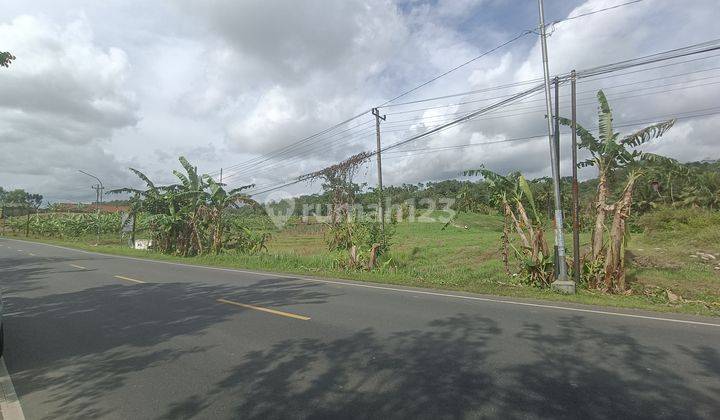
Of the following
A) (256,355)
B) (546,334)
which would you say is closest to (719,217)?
(546,334)

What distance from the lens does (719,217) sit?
73.8 ft

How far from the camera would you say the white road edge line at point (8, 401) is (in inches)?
175

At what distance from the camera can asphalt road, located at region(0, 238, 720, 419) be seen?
172 inches

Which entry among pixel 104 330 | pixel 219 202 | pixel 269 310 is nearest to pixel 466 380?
pixel 269 310

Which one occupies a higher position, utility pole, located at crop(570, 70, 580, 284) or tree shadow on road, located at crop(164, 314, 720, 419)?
utility pole, located at crop(570, 70, 580, 284)

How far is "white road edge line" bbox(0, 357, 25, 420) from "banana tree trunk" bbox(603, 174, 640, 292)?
41.4 feet

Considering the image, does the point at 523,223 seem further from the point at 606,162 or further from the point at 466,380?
the point at 466,380

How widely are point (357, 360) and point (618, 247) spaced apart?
385 inches

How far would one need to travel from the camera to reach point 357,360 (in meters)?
5.67

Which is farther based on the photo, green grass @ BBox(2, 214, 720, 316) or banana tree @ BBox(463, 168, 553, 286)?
banana tree @ BBox(463, 168, 553, 286)

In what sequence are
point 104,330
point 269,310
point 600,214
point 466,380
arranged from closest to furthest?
point 466,380 → point 104,330 → point 269,310 → point 600,214

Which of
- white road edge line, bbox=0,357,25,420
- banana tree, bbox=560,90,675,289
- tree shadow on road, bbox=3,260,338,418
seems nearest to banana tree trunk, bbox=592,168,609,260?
banana tree, bbox=560,90,675,289

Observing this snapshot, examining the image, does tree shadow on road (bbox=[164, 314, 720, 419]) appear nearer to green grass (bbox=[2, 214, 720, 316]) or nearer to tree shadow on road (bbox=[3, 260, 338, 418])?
tree shadow on road (bbox=[3, 260, 338, 418])

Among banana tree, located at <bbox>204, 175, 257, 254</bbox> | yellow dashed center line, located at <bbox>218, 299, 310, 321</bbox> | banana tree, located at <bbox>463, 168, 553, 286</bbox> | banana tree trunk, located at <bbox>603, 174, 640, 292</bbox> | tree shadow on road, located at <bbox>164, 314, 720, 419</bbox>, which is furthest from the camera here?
banana tree, located at <bbox>204, 175, 257, 254</bbox>
